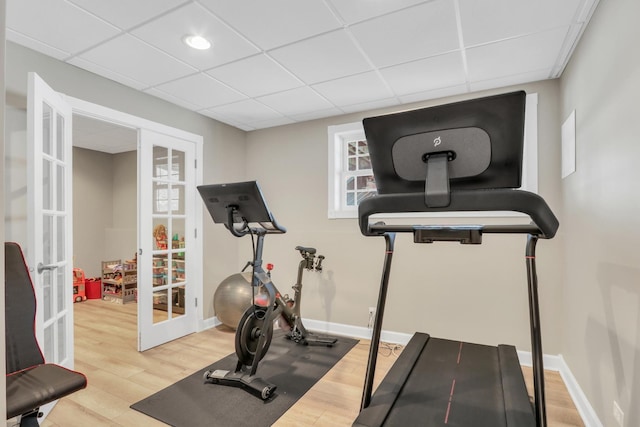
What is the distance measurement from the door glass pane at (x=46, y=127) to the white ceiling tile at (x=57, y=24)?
47 cm

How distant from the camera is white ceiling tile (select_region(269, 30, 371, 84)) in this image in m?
2.32

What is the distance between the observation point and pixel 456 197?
1.16 meters

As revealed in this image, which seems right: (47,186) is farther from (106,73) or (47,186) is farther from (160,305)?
(160,305)

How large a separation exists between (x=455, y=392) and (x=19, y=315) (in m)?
2.45

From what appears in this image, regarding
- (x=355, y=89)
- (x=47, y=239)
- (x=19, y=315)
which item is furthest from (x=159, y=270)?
(x=355, y=89)

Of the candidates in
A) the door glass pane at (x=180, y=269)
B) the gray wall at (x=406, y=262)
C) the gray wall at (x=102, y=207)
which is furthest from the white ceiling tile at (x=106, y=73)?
the gray wall at (x=102, y=207)

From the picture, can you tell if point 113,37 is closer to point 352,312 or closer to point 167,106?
point 167,106

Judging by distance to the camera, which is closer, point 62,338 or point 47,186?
point 47,186

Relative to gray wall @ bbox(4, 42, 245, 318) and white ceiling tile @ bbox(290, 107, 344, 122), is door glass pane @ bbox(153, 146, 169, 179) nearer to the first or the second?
gray wall @ bbox(4, 42, 245, 318)

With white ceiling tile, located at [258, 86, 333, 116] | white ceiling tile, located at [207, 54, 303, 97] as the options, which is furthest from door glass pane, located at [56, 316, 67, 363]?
white ceiling tile, located at [258, 86, 333, 116]

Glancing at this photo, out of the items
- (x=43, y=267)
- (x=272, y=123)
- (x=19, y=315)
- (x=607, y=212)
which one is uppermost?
(x=272, y=123)

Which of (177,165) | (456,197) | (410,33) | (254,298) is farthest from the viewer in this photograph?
(177,165)

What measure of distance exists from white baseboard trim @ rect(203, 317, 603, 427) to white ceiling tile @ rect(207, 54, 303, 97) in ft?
8.78

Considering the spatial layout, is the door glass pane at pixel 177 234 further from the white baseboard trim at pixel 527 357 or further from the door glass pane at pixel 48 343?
the door glass pane at pixel 48 343
